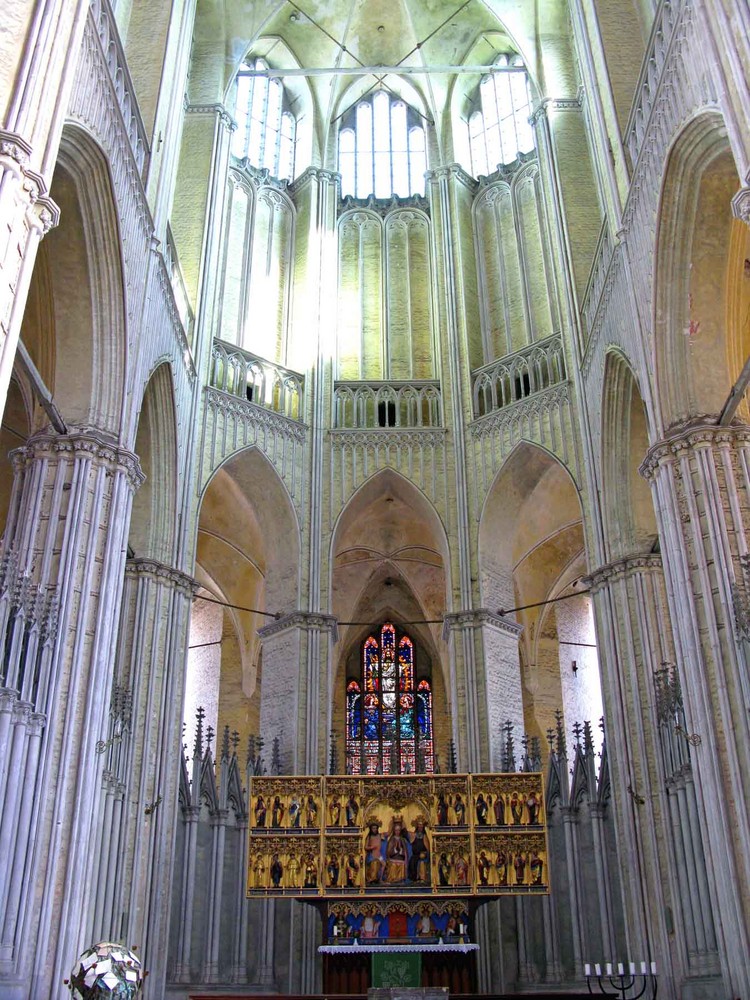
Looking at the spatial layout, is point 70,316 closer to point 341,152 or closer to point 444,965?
point 444,965

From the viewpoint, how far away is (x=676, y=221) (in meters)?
13.7

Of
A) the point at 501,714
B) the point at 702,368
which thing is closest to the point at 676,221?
the point at 702,368

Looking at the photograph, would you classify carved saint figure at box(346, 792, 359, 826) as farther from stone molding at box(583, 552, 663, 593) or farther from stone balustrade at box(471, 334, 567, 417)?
stone balustrade at box(471, 334, 567, 417)

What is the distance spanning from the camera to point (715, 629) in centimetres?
1216

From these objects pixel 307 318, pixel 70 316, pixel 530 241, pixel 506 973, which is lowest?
pixel 506 973

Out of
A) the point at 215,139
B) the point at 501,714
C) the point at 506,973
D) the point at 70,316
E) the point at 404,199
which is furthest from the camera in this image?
the point at 404,199

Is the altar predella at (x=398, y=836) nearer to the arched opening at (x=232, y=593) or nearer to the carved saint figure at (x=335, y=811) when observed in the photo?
the carved saint figure at (x=335, y=811)

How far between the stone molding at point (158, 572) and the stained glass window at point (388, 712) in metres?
9.52

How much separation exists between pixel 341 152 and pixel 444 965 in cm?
1963

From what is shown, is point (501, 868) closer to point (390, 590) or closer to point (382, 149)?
point (390, 590)

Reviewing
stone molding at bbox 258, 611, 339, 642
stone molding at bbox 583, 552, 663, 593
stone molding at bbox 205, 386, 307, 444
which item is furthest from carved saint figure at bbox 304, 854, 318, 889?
stone molding at bbox 205, 386, 307, 444

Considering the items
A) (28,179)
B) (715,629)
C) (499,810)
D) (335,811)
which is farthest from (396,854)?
(28,179)

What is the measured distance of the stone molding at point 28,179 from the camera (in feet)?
30.2

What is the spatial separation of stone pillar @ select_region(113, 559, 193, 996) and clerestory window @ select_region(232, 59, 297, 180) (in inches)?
487
